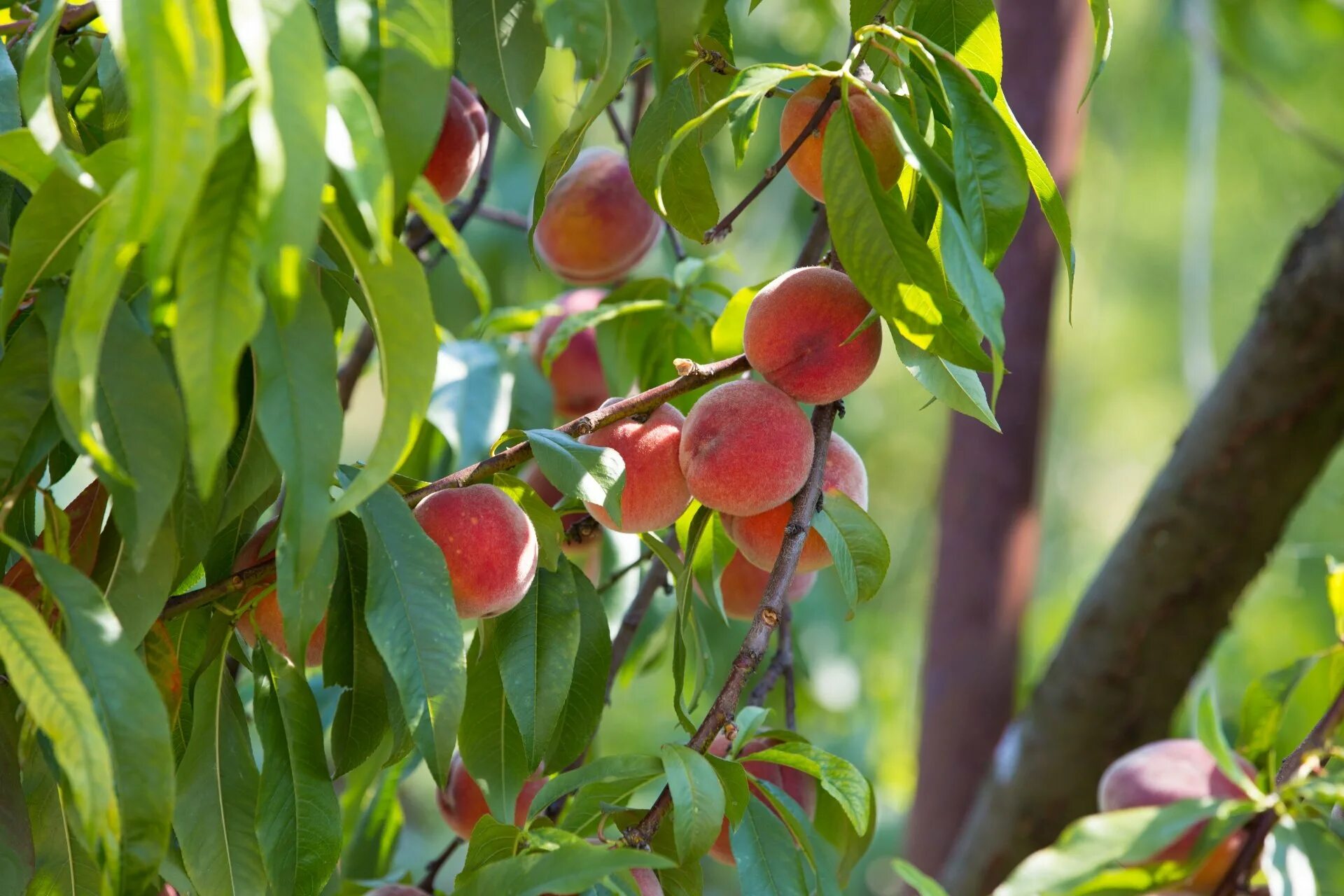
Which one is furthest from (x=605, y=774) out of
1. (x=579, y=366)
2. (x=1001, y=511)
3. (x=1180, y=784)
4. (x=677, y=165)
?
(x=1001, y=511)

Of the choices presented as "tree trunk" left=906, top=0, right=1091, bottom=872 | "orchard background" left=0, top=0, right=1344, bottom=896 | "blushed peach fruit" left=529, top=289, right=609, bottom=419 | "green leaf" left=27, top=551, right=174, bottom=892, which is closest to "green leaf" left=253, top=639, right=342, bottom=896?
"orchard background" left=0, top=0, right=1344, bottom=896

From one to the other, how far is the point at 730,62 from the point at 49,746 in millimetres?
385

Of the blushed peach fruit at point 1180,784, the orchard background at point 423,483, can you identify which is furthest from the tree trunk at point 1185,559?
the blushed peach fruit at point 1180,784

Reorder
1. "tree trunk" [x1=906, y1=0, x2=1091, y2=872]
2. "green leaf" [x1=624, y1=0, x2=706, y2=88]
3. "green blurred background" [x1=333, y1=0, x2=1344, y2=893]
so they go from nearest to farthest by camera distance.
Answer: "green leaf" [x1=624, y1=0, x2=706, y2=88] < "tree trunk" [x1=906, y1=0, x2=1091, y2=872] < "green blurred background" [x1=333, y1=0, x2=1344, y2=893]

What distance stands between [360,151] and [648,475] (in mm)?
281

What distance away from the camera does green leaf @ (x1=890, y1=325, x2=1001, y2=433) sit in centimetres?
49

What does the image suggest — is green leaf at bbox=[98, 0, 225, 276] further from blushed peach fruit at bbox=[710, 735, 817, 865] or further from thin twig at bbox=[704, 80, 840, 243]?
blushed peach fruit at bbox=[710, 735, 817, 865]

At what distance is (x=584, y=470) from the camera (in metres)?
0.48

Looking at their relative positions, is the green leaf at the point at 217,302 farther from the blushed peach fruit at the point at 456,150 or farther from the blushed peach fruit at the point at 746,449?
the blushed peach fruit at the point at 456,150

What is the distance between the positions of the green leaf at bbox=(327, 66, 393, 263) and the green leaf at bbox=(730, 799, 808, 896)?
297mm

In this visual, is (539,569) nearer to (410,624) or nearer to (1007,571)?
(410,624)

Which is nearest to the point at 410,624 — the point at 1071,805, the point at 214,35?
the point at 214,35

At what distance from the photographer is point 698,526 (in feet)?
1.91

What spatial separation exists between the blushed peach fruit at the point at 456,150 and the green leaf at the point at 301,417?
33cm
